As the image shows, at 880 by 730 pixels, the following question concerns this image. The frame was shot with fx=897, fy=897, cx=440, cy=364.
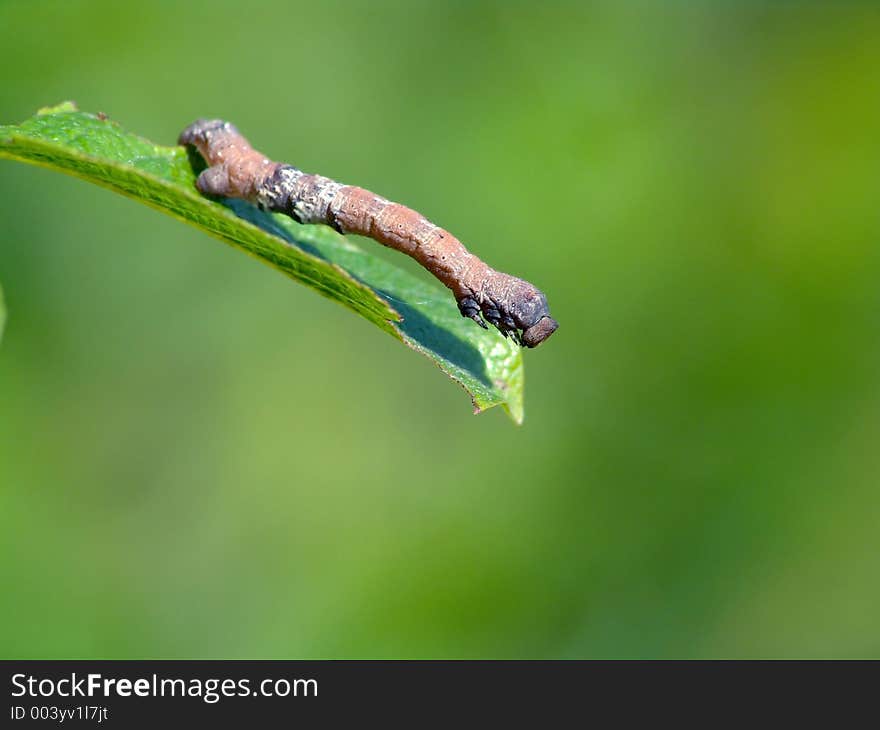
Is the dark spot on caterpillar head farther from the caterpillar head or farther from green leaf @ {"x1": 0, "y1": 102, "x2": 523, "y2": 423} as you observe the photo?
green leaf @ {"x1": 0, "y1": 102, "x2": 523, "y2": 423}

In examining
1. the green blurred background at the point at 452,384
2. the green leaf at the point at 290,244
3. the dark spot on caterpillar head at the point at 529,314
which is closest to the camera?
the green leaf at the point at 290,244

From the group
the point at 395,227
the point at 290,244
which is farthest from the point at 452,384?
the point at 290,244

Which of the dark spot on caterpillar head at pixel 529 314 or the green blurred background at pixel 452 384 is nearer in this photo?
the dark spot on caterpillar head at pixel 529 314

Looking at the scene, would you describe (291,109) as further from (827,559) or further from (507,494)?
(827,559)

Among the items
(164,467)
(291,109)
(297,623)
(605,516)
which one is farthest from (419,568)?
(291,109)

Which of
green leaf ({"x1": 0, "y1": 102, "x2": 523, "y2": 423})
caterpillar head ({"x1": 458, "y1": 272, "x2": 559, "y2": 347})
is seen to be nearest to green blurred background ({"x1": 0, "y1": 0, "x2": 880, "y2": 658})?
green leaf ({"x1": 0, "y1": 102, "x2": 523, "y2": 423})

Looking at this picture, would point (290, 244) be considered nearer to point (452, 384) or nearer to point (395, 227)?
point (395, 227)

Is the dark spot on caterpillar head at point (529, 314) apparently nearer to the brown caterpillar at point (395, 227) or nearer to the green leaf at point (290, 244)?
the brown caterpillar at point (395, 227)

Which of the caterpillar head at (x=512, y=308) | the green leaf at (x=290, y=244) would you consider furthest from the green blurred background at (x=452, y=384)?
the caterpillar head at (x=512, y=308)
